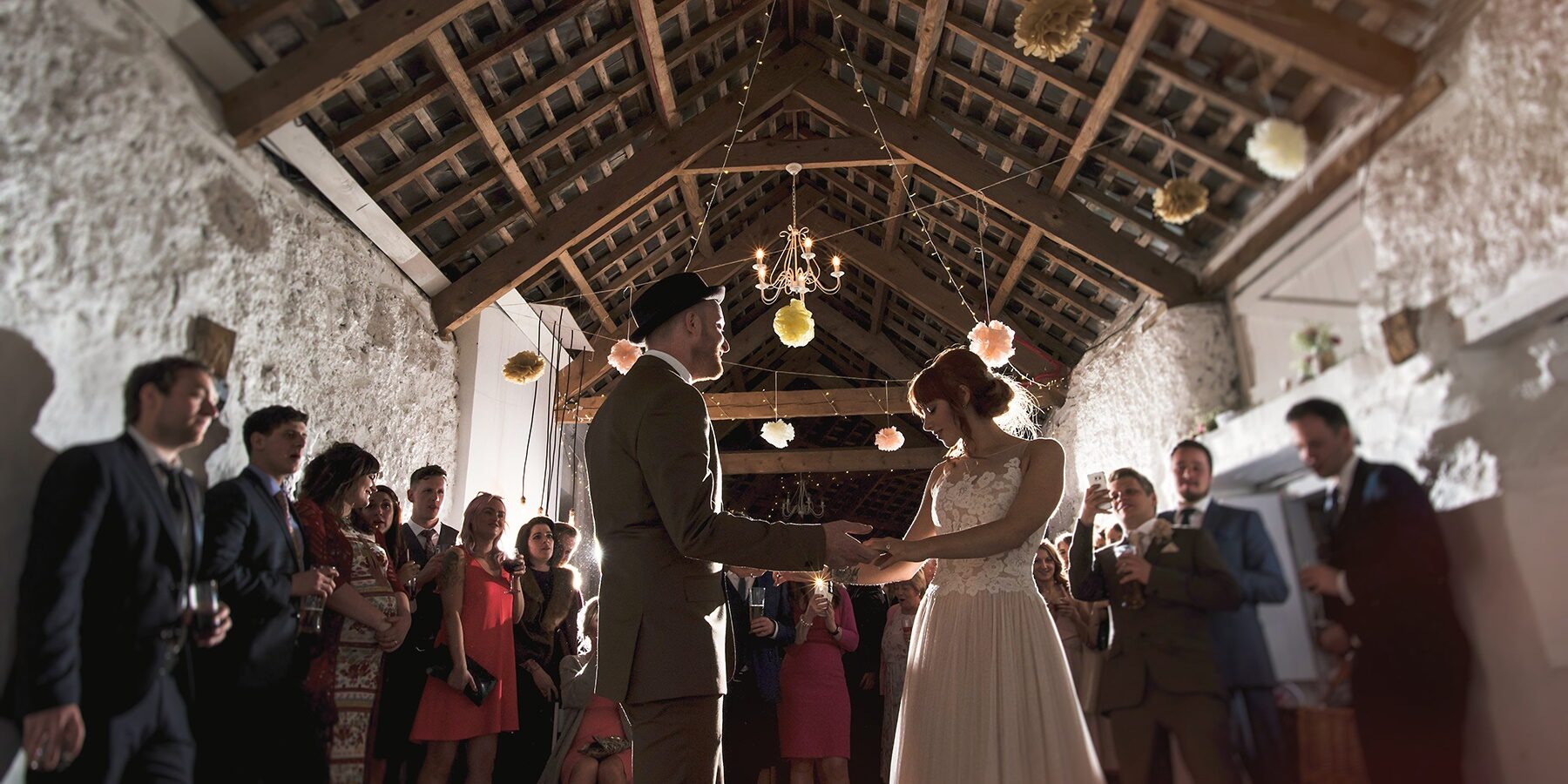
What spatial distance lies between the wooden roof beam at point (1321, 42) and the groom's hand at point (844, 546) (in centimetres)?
156

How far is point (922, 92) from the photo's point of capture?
5508mm

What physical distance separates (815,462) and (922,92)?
711 cm

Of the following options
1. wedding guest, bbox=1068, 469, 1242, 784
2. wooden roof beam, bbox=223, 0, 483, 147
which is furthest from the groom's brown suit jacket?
wooden roof beam, bbox=223, 0, 483, 147

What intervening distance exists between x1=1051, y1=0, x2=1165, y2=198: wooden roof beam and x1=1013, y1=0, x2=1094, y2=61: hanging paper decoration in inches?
6.2

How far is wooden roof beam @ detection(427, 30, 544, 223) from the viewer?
16.0 ft

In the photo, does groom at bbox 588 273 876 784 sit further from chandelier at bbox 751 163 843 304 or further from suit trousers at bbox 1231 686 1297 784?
chandelier at bbox 751 163 843 304

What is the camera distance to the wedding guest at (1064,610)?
279 centimetres

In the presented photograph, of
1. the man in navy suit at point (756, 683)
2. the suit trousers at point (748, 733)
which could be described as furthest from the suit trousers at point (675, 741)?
the suit trousers at point (748, 733)

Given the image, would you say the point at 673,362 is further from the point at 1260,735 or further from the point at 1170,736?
the point at 1260,735

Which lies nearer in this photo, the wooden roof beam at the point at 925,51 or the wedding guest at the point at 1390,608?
the wedding guest at the point at 1390,608

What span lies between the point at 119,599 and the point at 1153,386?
9.49ft

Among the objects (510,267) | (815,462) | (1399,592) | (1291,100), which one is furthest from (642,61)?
(815,462)

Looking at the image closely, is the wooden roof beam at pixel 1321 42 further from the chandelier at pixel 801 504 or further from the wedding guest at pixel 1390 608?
the chandelier at pixel 801 504

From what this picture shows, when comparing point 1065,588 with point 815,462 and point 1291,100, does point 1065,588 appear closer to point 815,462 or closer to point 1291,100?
point 1291,100
